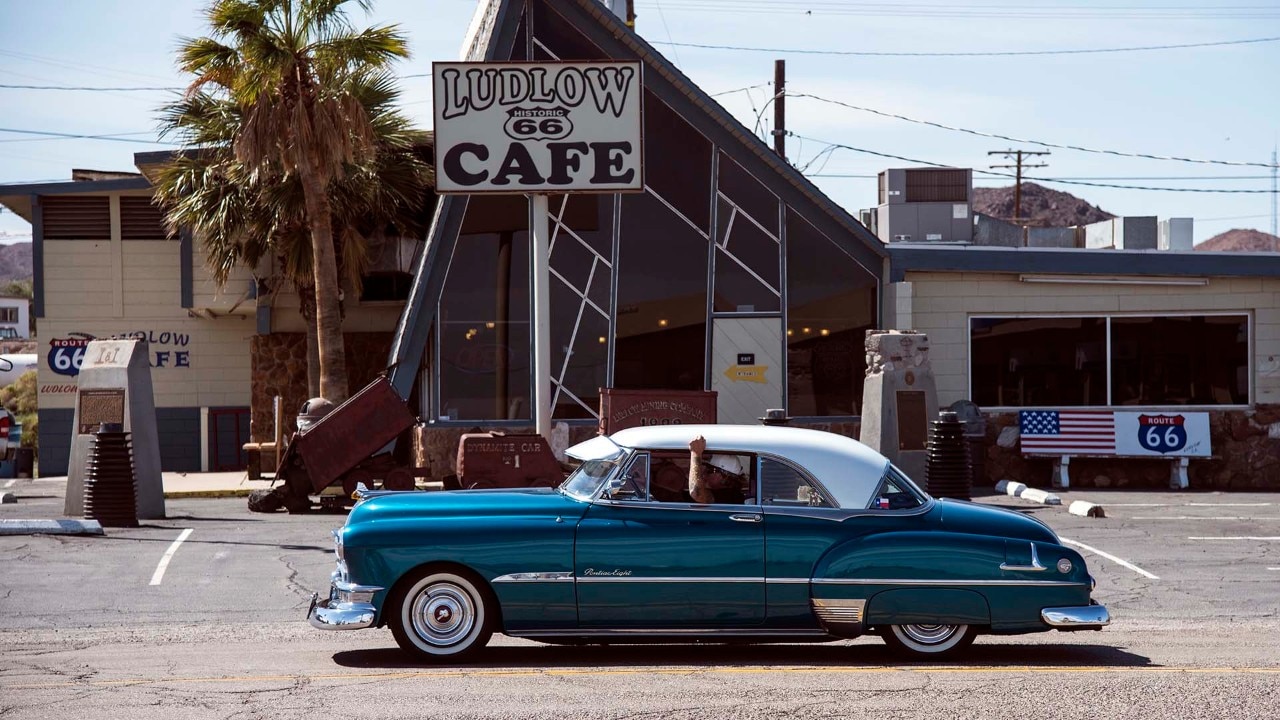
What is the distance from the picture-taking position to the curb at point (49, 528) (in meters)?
15.9

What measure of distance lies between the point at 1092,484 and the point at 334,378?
44.2 ft

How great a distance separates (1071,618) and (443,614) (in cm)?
401

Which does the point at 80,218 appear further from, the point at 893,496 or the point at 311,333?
the point at 893,496

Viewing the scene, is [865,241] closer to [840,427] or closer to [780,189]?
[780,189]

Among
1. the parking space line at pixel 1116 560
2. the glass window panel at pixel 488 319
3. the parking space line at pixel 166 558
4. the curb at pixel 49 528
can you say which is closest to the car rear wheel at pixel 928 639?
the parking space line at pixel 1116 560

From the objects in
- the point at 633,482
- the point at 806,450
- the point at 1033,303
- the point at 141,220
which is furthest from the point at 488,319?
the point at 806,450

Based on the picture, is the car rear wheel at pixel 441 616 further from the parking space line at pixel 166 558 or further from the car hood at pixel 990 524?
the parking space line at pixel 166 558

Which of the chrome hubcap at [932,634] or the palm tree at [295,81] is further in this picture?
the palm tree at [295,81]

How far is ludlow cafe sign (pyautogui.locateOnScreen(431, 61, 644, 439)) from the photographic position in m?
19.2

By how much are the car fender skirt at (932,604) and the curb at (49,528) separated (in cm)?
1084

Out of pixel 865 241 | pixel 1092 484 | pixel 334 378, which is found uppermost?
pixel 865 241


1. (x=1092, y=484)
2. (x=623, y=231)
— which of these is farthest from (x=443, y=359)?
(x=1092, y=484)

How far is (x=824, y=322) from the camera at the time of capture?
24594 millimetres

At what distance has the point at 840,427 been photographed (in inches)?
961
